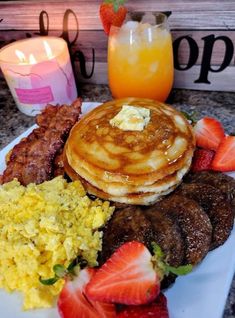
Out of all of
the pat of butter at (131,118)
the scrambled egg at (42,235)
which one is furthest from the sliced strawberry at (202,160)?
the scrambled egg at (42,235)

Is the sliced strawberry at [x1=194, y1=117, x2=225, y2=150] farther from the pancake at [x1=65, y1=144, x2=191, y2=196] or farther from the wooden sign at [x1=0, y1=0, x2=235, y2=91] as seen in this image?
the wooden sign at [x1=0, y1=0, x2=235, y2=91]

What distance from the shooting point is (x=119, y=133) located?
4.10 ft

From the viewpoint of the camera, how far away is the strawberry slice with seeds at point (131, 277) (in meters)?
0.84

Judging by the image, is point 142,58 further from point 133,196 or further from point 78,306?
point 78,306

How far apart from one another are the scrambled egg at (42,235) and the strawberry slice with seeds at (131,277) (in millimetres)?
151

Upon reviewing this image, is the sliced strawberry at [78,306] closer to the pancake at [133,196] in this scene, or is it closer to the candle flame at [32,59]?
the pancake at [133,196]

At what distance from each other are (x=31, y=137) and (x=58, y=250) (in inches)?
22.7

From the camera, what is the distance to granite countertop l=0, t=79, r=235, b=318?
177cm

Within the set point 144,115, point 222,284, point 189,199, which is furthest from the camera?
point 144,115

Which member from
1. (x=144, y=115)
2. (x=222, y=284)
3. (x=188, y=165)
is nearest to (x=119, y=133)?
(x=144, y=115)

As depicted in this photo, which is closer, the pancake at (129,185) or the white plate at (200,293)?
the white plate at (200,293)

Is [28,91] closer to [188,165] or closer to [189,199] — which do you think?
[188,165]

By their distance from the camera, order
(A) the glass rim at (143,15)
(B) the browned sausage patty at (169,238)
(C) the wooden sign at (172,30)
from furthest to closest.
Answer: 1. (C) the wooden sign at (172,30)
2. (A) the glass rim at (143,15)
3. (B) the browned sausage patty at (169,238)

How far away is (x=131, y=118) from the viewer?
1.26 metres
